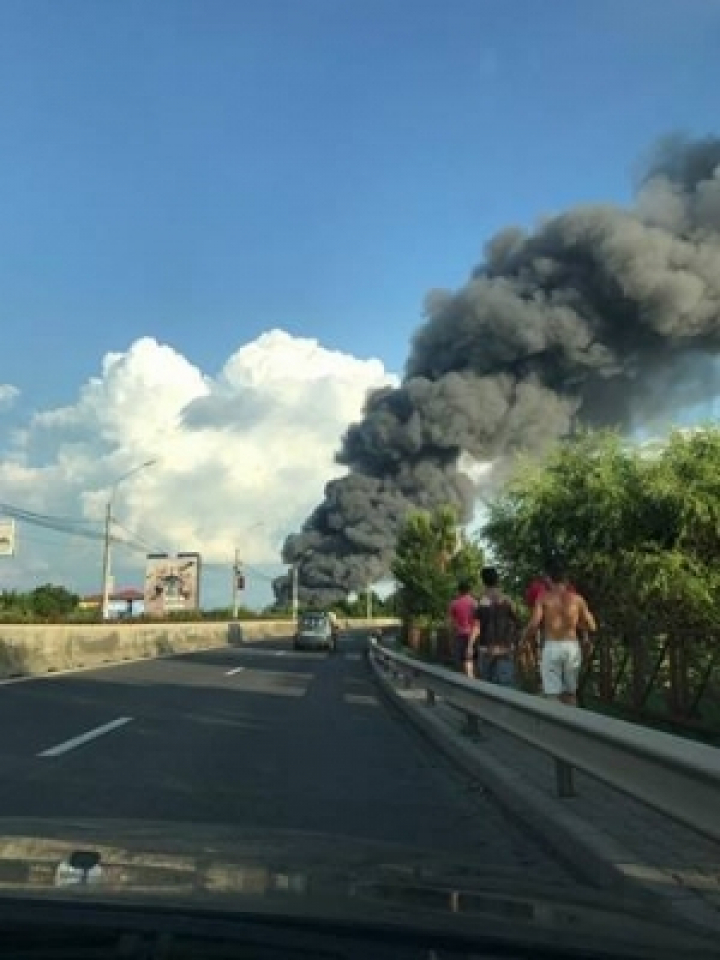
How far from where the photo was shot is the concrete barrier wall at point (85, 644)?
24.1 m

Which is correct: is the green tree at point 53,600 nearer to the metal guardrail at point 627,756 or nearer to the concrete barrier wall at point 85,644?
the concrete barrier wall at point 85,644

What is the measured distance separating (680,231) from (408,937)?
182 ft

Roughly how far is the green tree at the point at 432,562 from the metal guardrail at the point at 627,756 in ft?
105

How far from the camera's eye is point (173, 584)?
281 feet

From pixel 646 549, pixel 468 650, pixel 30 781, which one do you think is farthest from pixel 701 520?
pixel 30 781

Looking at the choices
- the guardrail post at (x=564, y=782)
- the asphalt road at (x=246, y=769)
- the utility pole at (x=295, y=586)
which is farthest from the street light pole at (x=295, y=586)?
the guardrail post at (x=564, y=782)

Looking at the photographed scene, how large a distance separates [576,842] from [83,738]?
22.3ft

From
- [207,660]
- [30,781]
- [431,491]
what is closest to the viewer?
[30,781]

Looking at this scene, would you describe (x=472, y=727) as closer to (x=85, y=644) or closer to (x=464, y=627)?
(x=464, y=627)

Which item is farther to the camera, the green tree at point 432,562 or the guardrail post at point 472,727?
the green tree at point 432,562

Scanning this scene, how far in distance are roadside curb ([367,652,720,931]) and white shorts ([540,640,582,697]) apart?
1008 mm

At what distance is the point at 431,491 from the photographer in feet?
204

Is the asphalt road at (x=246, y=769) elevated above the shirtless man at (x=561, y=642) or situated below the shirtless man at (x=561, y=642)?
below

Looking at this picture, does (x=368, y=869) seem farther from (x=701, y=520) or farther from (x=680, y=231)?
(x=680, y=231)
